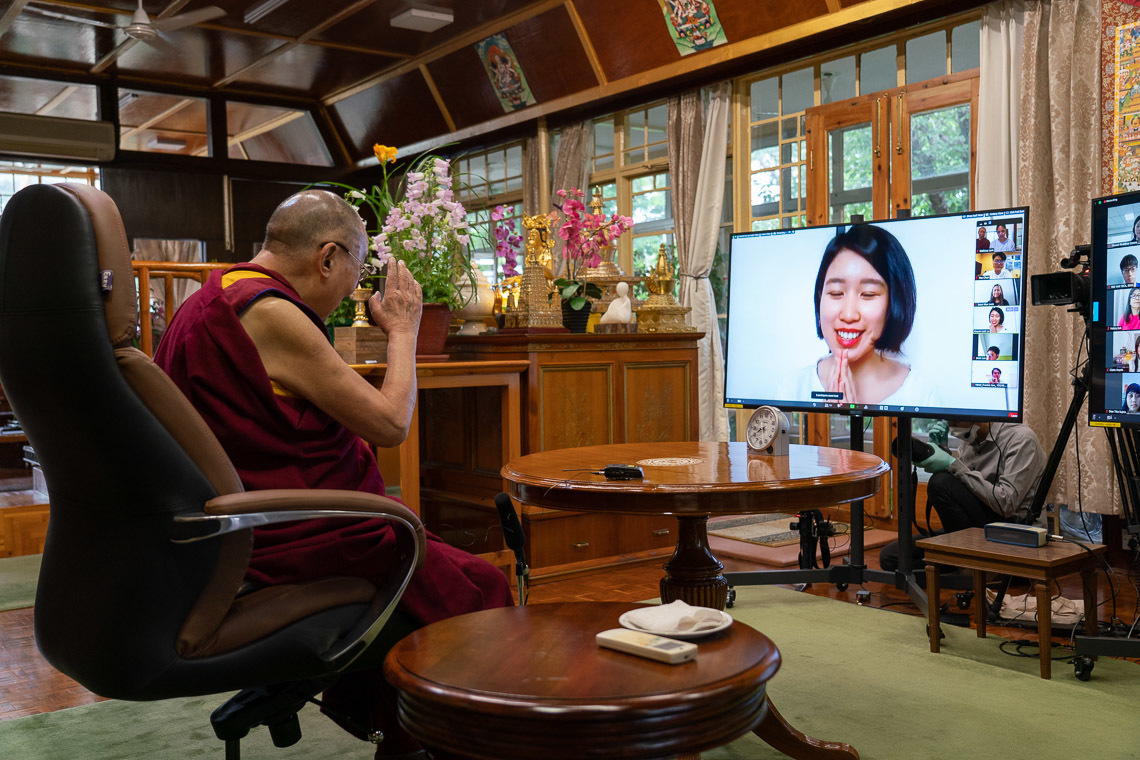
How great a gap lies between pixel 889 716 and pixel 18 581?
136 inches

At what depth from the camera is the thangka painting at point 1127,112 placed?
3.98 meters

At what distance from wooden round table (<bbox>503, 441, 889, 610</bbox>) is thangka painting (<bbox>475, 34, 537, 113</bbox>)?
5.23m

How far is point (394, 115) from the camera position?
8.70m

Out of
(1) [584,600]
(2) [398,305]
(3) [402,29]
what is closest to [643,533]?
(1) [584,600]

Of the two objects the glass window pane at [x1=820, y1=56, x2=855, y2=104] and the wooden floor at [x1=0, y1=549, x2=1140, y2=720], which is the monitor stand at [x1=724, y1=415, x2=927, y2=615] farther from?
the glass window pane at [x1=820, y1=56, x2=855, y2=104]

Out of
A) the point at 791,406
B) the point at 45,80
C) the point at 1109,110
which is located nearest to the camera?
the point at 791,406

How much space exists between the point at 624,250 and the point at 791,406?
12.4 ft

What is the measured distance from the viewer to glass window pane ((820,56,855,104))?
17.7ft

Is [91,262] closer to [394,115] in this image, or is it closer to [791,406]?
[791,406]

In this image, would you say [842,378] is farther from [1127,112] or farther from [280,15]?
[280,15]

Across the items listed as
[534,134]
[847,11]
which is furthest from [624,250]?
[847,11]

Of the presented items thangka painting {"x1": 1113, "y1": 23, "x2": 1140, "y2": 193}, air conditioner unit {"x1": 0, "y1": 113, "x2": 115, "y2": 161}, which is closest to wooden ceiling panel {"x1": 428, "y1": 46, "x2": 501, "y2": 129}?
air conditioner unit {"x1": 0, "y1": 113, "x2": 115, "y2": 161}

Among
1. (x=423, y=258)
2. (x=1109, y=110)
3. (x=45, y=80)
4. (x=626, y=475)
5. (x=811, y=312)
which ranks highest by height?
(x=45, y=80)

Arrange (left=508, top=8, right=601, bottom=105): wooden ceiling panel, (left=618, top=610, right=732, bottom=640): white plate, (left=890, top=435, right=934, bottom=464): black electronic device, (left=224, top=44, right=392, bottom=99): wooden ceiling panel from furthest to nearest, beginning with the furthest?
(left=224, top=44, right=392, bottom=99): wooden ceiling panel
(left=508, top=8, right=601, bottom=105): wooden ceiling panel
(left=890, top=435, right=934, bottom=464): black electronic device
(left=618, top=610, right=732, bottom=640): white plate
